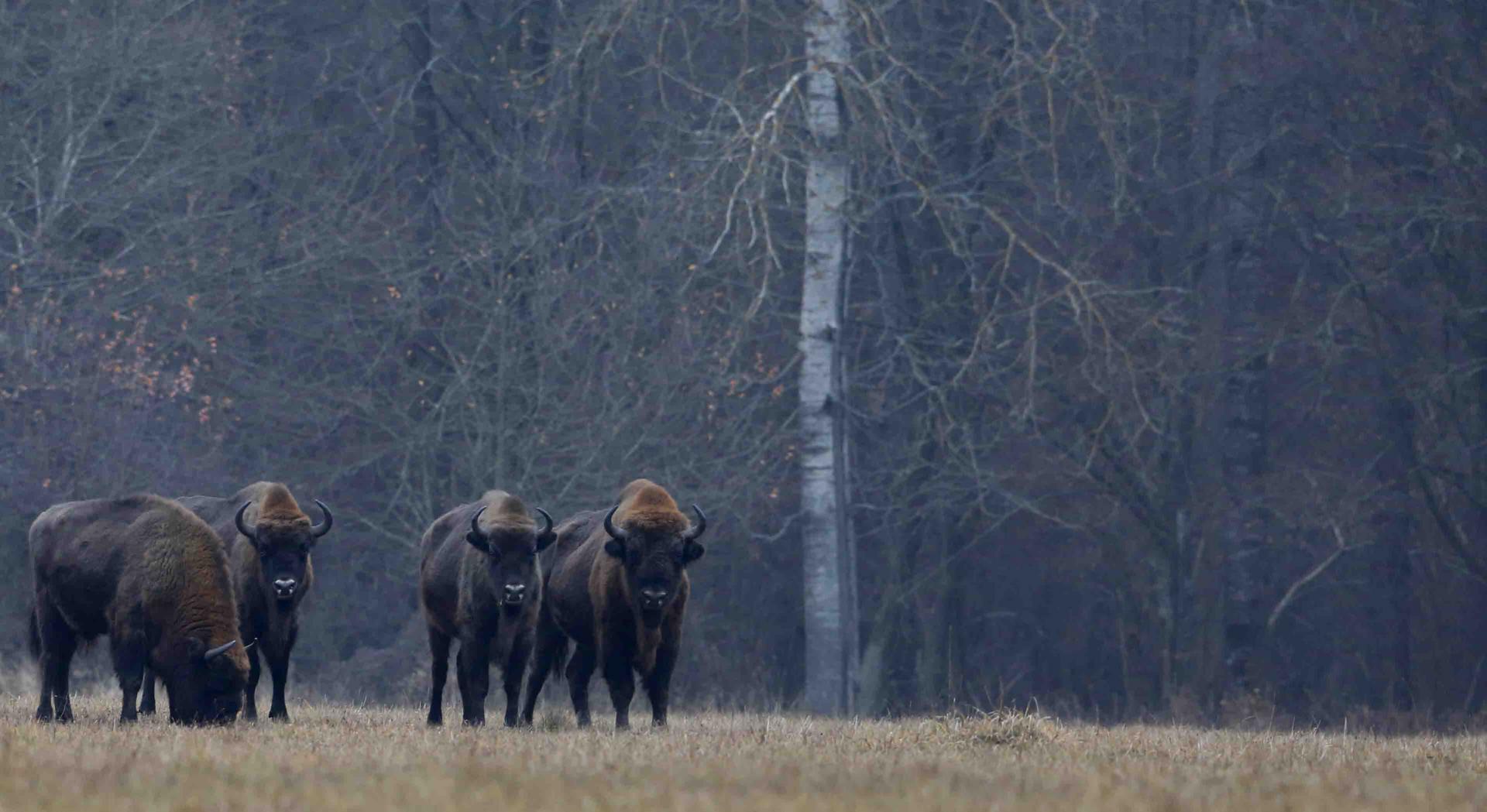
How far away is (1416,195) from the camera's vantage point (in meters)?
26.6

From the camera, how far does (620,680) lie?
13719 millimetres

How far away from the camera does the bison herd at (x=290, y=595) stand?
12320 mm

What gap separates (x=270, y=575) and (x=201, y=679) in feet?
5.15

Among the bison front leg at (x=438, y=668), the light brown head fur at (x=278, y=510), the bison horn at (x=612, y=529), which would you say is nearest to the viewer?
the bison horn at (x=612, y=529)

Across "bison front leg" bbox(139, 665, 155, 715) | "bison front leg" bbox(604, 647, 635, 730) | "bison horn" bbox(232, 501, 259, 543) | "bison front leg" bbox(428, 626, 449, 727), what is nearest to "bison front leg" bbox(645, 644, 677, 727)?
"bison front leg" bbox(604, 647, 635, 730)

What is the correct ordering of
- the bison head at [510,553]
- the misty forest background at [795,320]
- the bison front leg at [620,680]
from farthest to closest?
1. the misty forest background at [795,320]
2. the bison front leg at [620,680]
3. the bison head at [510,553]

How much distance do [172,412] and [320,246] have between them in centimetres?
314

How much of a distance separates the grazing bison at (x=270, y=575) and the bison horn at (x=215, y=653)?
4.17ft

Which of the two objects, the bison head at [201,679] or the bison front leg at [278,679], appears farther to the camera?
the bison front leg at [278,679]

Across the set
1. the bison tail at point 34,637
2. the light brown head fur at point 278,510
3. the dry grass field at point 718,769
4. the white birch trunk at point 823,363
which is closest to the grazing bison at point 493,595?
the dry grass field at point 718,769

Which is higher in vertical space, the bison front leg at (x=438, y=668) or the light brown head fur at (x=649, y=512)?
the light brown head fur at (x=649, y=512)

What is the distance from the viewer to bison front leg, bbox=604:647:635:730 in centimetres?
1360

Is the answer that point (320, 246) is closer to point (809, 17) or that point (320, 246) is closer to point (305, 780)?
point (809, 17)

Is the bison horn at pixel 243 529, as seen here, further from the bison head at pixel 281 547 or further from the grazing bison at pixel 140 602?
the grazing bison at pixel 140 602
